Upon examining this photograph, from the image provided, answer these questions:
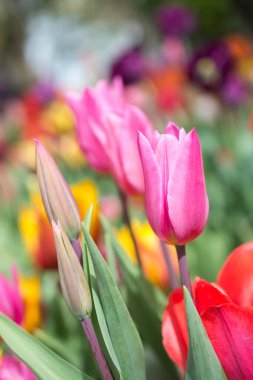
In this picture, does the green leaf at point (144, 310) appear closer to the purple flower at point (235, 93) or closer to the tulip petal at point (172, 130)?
the tulip petal at point (172, 130)

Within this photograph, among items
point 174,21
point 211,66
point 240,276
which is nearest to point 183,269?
point 240,276

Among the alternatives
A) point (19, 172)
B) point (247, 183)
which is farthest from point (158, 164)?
point (19, 172)

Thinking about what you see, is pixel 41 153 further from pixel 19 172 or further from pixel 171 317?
pixel 19 172

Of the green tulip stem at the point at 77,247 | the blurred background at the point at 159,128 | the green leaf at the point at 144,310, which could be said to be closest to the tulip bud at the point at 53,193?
the green tulip stem at the point at 77,247

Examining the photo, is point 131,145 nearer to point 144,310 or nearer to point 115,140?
point 115,140

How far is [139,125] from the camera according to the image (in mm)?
550

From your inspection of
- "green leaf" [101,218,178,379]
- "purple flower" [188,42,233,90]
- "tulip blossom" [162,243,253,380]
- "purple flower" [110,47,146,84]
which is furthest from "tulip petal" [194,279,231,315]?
"purple flower" [110,47,146,84]

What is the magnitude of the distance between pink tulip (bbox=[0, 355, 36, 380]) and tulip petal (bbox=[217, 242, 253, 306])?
0.46 feet

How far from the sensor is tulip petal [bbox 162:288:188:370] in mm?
416

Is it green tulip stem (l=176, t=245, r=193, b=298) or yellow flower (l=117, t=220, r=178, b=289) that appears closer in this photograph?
green tulip stem (l=176, t=245, r=193, b=298)

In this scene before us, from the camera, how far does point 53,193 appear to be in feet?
1.44

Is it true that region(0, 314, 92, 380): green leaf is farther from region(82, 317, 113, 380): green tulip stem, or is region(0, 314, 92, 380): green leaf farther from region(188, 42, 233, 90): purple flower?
region(188, 42, 233, 90): purple flower

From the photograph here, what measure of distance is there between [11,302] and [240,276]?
7.6 inches

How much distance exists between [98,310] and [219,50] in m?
1.62
